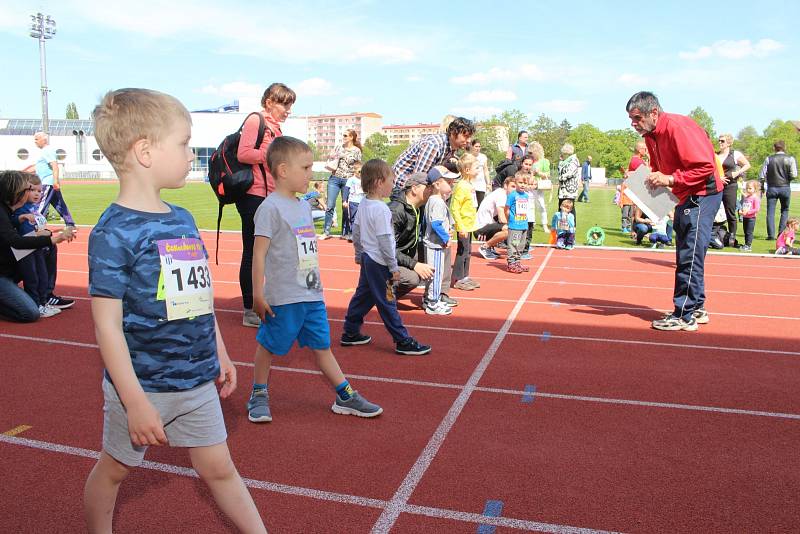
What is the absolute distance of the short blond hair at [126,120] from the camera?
2.01m

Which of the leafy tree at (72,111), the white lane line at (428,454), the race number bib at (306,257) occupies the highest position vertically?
the leafy tree at (72,111)

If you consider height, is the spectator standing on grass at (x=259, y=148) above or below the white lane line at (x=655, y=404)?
above

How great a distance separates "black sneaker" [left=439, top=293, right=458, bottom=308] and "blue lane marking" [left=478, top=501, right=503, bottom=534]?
4396mm

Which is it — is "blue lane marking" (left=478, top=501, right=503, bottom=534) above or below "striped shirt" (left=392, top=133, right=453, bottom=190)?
below

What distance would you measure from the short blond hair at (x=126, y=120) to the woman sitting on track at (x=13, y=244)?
4.60 metres

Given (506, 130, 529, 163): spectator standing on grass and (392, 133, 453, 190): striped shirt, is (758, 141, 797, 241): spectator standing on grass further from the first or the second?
(392, 133, 453, 190): striped shirt

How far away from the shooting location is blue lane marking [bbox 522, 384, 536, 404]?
4.46 metres

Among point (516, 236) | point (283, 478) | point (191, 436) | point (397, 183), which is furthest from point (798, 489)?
point (516, 236)

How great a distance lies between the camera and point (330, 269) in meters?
10.4

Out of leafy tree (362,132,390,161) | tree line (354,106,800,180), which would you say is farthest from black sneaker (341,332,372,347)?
leafy tree (362,132,390,161)

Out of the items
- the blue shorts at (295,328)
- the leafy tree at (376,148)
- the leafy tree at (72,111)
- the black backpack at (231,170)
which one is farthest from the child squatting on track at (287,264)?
the leafy tree at (72,111)

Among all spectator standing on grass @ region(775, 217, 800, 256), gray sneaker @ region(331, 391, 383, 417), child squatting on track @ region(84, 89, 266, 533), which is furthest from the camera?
spectator standing on grass @ region(775, 217, 800, 256)

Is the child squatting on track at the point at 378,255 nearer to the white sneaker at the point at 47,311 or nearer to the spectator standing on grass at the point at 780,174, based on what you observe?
the white sneaker at the point at 47,311

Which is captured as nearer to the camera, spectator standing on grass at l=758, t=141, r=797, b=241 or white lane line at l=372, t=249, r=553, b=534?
white lane line at l=372, t=249, r=553, b=534
